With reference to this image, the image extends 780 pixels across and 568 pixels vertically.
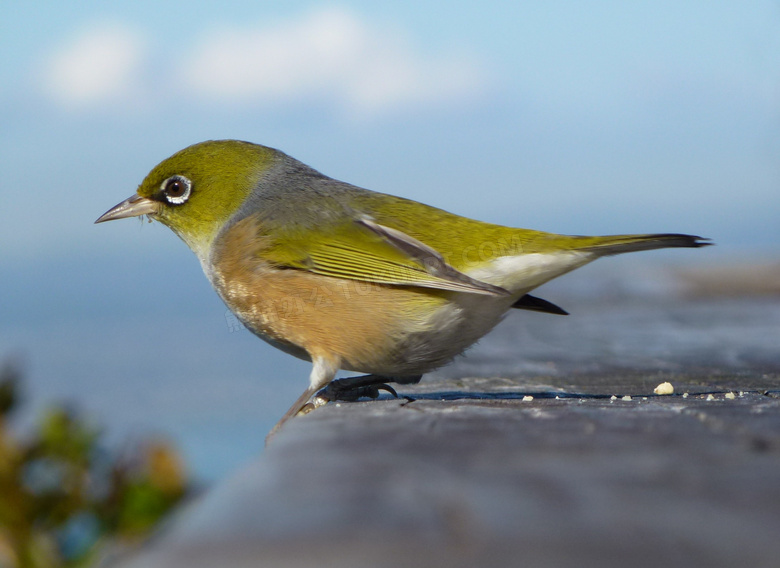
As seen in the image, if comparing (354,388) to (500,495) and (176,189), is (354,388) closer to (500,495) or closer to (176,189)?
(176,189)

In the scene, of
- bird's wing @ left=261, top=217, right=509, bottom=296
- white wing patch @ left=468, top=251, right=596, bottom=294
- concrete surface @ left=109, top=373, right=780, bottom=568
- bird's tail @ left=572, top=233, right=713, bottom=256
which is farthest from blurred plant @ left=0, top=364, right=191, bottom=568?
bird's tail @ left=572, top=233, right=713, bottom=256

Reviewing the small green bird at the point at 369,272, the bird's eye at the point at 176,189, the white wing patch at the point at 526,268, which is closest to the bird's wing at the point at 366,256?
the small green bird at the point at 369,272

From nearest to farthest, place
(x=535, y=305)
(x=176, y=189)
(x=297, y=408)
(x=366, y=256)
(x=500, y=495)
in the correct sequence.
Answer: (x=500, y=495) → (x=297, y=408) → (x=366, y=256) → (x=535, y=305) → (x=176, y=189)

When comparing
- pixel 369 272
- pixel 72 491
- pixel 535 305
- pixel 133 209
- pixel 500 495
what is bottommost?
pixel 72 491

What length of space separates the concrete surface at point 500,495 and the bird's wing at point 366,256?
1403mm

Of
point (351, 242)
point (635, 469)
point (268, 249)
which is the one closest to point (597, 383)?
point (351, 242)

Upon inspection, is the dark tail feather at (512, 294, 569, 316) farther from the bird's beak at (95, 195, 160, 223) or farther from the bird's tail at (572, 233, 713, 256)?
the bird's beak at (95, 195, 160, 223)

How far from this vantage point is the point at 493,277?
445 centimetres

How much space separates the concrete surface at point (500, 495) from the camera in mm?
1433

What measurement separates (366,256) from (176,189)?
150 centimetres

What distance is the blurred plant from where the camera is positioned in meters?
2.65

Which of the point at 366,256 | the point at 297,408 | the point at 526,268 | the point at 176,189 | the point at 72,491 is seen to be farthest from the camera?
the point at 176,189

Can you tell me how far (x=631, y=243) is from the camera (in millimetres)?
4148

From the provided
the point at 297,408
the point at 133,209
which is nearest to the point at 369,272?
the point at 297,408
